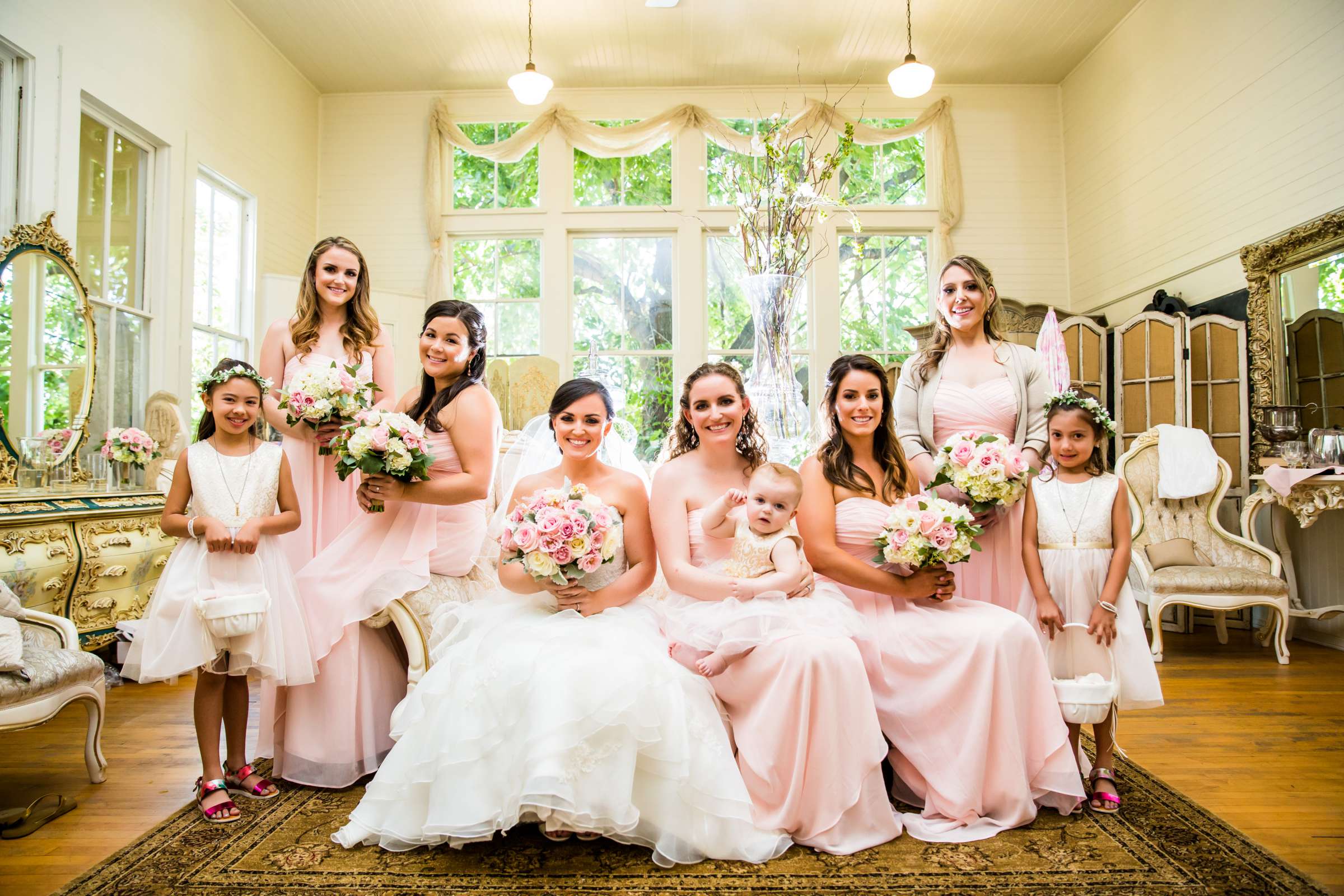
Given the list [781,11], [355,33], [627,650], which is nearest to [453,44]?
[355,33]

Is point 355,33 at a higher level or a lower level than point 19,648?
higher

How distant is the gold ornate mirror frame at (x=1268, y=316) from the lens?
18.6ft

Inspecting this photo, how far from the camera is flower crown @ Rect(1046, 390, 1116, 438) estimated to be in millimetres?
3031

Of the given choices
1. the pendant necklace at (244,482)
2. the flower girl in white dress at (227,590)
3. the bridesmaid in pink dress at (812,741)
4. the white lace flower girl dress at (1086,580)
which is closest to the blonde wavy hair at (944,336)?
the white lace flower girl dress at (1086,580)

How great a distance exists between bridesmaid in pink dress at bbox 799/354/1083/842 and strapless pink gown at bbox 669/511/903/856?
0.67ft

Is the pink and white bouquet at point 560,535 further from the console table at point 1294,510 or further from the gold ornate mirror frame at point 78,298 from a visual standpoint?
the console table at point 1294,510

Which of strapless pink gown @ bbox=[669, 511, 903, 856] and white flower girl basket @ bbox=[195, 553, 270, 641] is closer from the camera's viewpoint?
strapless pink gown @ bbox=[669, 511, 903, 856]

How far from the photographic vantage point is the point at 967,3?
729 cm

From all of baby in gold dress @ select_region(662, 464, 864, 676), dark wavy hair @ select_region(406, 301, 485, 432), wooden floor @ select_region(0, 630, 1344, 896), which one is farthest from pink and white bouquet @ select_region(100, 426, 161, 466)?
baby in gold dress @ select_region(662, 464, 864, 676)

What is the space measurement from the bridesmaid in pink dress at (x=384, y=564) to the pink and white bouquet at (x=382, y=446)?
0.11 m

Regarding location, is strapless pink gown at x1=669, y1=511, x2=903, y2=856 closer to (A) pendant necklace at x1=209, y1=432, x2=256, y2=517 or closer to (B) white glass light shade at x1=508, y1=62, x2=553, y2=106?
(A) pendant necklace at x1=209, y1=432, x2=256, y2=517

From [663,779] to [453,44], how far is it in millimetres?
7832

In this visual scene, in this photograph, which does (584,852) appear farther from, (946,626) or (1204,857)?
(1204,857)

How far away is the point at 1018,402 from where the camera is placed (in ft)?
10.7
